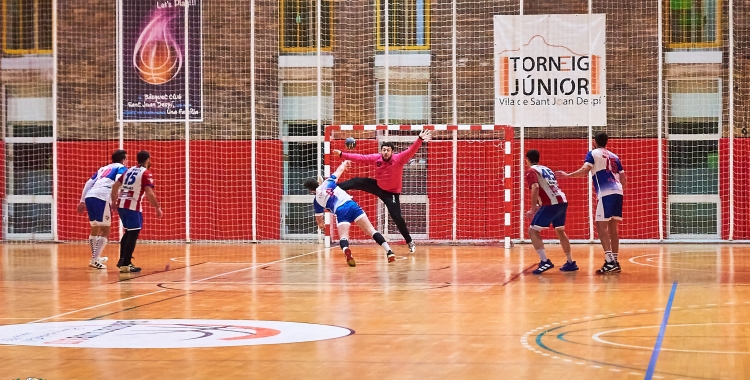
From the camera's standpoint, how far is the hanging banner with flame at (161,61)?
22.6 metres

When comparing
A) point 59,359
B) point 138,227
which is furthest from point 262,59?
point 59,359

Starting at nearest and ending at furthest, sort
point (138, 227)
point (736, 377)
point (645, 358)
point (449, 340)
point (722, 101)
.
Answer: point (736, 377)
point (645, 358)
point (449, 340)
point (138, 227)
point (722, 101)

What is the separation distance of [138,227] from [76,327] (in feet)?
20.5

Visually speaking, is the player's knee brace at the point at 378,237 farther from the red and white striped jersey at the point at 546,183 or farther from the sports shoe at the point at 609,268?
the sports shoe at the point at 609,268

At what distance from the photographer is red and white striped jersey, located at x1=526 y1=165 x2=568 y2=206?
14359 millimetres

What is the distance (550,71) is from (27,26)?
11251mm

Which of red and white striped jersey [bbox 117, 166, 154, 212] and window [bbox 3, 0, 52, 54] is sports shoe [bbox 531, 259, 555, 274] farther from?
window [bbox 3, 0, 52, 54]

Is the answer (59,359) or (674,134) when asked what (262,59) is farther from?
(59,359)

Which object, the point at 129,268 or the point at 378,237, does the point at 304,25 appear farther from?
the point at 129,268

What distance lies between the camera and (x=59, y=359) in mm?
7242

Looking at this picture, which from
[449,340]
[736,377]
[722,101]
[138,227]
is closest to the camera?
[736,377]

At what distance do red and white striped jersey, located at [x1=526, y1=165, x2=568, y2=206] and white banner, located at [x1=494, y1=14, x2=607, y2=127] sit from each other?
23.5 feet

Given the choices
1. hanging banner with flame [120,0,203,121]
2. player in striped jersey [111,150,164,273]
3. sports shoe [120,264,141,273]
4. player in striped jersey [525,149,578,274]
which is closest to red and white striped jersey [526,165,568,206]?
player in striped jersey [525,149,578,274]

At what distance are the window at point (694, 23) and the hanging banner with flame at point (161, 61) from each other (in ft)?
32.0
